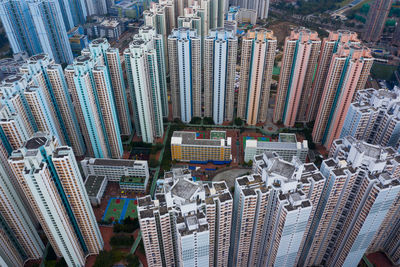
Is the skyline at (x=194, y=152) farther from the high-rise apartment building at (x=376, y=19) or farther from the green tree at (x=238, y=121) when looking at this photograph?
the high-rise apartment building at (x=376, y=19)

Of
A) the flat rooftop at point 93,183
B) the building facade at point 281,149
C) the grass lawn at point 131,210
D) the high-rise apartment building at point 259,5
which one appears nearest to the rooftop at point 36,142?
the flat rooftop at point 93,183

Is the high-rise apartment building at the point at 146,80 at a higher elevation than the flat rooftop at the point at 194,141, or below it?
higher

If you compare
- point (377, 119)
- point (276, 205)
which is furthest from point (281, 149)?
point (276, 205)

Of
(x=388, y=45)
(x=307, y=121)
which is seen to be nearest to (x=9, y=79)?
(x=307, y=121)

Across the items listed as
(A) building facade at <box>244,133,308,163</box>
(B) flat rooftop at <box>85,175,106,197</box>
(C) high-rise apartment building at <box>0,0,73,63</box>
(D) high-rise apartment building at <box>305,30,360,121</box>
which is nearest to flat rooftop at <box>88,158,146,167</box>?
(B) flat rooftop at <box>85,175,106,197</box>

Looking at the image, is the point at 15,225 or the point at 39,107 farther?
the point at 39,107

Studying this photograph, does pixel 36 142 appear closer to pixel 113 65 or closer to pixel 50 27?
pixel 113 65

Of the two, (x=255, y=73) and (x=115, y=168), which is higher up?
(x=255, y=73)

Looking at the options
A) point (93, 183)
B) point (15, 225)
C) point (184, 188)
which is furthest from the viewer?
point (93, 183)
